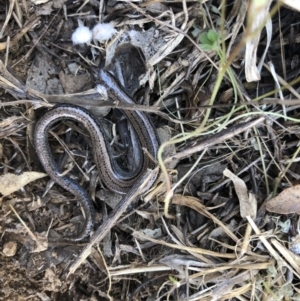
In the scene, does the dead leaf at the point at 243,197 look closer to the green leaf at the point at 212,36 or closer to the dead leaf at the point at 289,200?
the dead leaf at the point at 289,200

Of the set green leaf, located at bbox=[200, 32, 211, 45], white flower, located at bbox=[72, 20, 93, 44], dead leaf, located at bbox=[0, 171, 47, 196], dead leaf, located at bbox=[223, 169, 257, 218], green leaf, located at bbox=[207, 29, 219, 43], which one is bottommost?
dead leaf, located at bbox=[0, 171, 47, 196]

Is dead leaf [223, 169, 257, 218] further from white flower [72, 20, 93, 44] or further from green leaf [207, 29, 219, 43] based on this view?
white flower [72, 20, 93, 44]

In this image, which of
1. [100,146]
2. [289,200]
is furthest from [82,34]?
[289,200]

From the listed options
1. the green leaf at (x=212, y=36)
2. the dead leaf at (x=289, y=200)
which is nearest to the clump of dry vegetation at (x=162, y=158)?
the dead leaf at (x=289, y=200)

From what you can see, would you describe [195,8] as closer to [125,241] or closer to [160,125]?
[160,125]

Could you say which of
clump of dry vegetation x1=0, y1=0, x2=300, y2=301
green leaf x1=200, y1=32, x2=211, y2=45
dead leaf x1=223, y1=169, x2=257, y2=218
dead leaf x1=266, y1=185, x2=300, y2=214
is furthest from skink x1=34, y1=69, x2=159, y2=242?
dead leaf x1=266, y1=185, x2=300, y2=214

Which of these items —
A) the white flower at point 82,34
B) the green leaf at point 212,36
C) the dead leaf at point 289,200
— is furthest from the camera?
the white flower at point 82,34
